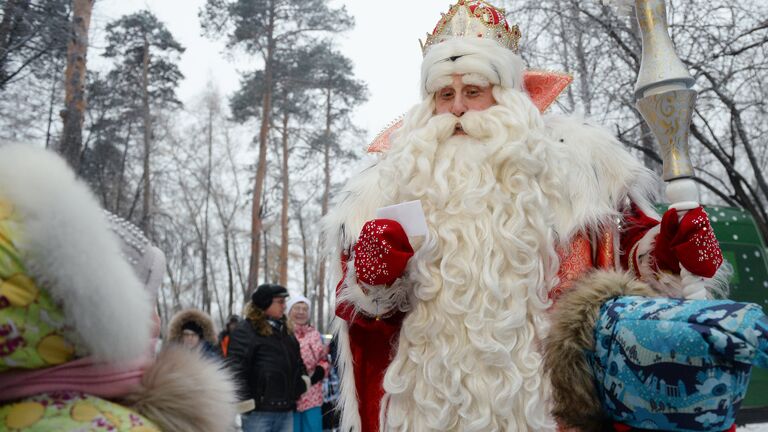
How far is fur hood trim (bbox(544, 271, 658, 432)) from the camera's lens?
4.47 feet

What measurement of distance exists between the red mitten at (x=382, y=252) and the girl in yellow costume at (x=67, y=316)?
103 cm

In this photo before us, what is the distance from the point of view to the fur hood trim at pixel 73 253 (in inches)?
48.1

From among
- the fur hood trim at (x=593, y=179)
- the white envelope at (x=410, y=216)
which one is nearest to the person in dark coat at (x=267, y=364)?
the white envelope at (x=410, y=216)

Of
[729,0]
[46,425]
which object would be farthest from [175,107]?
[46,425]

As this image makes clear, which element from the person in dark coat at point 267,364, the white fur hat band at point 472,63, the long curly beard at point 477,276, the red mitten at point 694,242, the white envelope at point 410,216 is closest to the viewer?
the red mitten at point 694,242

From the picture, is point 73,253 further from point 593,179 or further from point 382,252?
point 593,179

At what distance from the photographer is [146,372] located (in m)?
1.47

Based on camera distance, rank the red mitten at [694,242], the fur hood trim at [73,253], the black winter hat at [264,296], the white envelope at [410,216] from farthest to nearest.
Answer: the black winter hat at [264,296]
the white envelope at [410,216]
the red mitten at [694,242]
the fur hood trim at [73,253]

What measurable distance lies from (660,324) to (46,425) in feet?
4.10

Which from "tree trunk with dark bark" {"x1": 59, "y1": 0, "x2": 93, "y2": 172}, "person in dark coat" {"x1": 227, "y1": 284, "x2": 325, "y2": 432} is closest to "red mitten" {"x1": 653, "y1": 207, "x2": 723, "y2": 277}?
"person in dark coat" {"x1": 227, "y1": 284, "x2": 325, "y2": 432}

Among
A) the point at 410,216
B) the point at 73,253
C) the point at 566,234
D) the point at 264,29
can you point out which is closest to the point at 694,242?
the point at 566,234

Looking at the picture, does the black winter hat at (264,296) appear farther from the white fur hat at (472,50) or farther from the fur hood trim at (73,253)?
the fur hood trim at (73,253)

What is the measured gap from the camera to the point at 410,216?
240 cm

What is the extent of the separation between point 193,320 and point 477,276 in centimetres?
669
